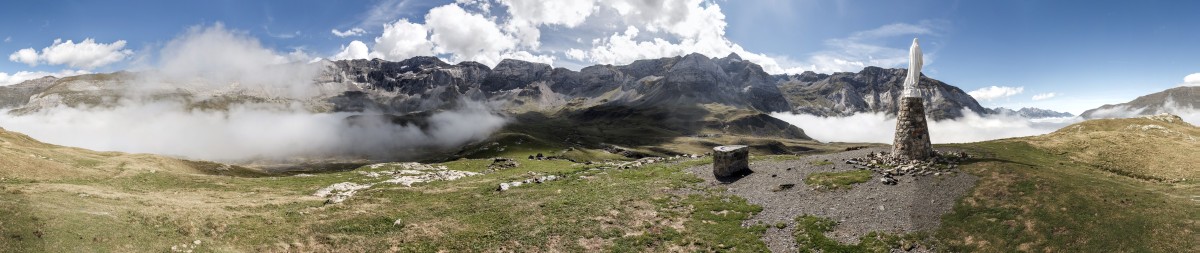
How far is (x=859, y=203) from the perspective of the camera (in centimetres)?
3781

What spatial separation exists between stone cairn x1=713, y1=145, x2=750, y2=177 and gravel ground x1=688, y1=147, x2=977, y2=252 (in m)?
4.25

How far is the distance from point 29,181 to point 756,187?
186 feet

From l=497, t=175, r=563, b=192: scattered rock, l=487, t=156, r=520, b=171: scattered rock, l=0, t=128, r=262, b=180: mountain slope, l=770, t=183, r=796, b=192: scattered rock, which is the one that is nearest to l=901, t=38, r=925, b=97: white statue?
l=770, t=183, r=796, b=192: scattered rock

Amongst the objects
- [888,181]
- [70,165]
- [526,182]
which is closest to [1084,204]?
[888,181]

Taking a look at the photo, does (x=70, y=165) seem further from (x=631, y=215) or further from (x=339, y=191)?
(x=631, y=215)

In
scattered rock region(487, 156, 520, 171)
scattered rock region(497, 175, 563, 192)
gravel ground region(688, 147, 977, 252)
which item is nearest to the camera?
gravel ground region(688, 147, 977, 252)

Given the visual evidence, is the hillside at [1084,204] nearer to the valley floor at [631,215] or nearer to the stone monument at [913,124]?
the valley floor at [631,215]

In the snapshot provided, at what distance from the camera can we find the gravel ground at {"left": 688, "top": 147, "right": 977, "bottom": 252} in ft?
109

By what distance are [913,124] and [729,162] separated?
1675 centimetres

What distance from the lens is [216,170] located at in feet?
244

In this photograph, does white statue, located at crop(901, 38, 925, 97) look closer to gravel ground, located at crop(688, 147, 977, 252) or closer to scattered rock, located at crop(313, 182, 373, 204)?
gravel ground, located at crop(688, 147, 977, 252)

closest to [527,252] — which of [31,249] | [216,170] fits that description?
[31,249]

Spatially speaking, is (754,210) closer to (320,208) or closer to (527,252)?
(527,252)

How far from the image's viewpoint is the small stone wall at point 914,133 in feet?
150
